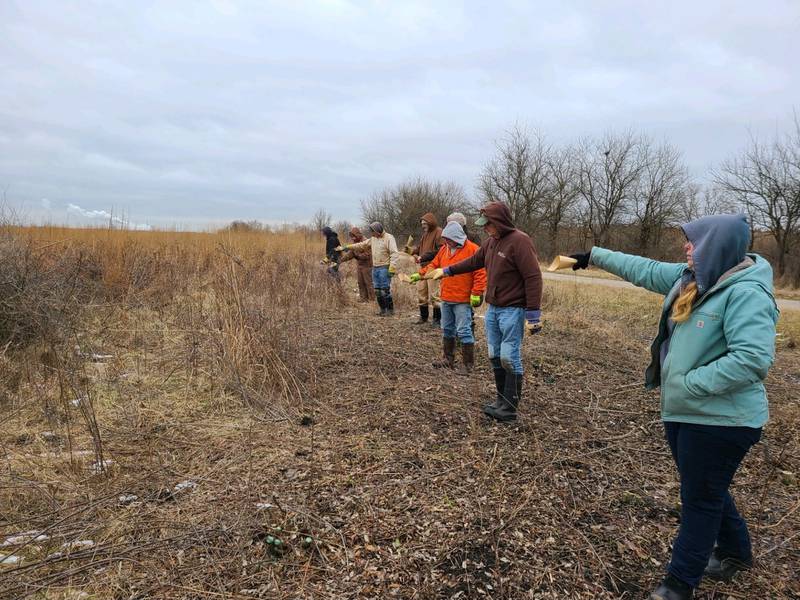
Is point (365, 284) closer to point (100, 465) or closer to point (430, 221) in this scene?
point (430, 221)

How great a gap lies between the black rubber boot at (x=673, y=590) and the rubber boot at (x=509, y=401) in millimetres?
1805

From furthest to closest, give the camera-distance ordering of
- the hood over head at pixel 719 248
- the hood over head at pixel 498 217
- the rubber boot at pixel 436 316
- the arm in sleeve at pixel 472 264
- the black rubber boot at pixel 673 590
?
the rubber boot at pixel 436 316, the arm in sleeve at pixel 472 264, the hood over head at pixel 498 217, the black rubber boot at pixel 673 590, the hood over head at pixel 719 248

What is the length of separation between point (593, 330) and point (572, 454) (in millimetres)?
4643

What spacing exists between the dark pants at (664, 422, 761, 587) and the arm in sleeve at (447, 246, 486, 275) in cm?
240

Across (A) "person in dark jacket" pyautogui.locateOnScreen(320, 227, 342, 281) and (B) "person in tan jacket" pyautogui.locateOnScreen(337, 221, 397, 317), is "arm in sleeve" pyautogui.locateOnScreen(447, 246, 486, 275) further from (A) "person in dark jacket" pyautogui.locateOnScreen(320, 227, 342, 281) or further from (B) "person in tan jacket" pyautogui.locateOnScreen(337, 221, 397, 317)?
(A) "person in dark jacket" pyautogui.locateOnScreen(320, 227, 342, 281)

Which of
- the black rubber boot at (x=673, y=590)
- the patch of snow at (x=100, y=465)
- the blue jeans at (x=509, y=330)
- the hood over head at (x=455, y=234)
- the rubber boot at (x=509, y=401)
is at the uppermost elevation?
the hood over head at (x=455, y=234)

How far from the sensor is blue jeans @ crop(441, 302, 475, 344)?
4988 mm

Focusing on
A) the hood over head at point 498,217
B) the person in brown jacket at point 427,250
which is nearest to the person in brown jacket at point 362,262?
the person in brown jacket at point 427,250

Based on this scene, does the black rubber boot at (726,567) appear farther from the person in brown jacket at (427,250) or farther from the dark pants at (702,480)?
the person in brown jacket at (427,250)

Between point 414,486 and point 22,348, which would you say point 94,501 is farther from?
point 22,348

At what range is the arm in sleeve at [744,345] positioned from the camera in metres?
1.67

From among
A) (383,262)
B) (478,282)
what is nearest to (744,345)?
(478,282)

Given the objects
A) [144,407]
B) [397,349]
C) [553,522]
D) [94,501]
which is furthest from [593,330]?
[94,501]

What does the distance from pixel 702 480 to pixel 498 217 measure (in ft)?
7.59
